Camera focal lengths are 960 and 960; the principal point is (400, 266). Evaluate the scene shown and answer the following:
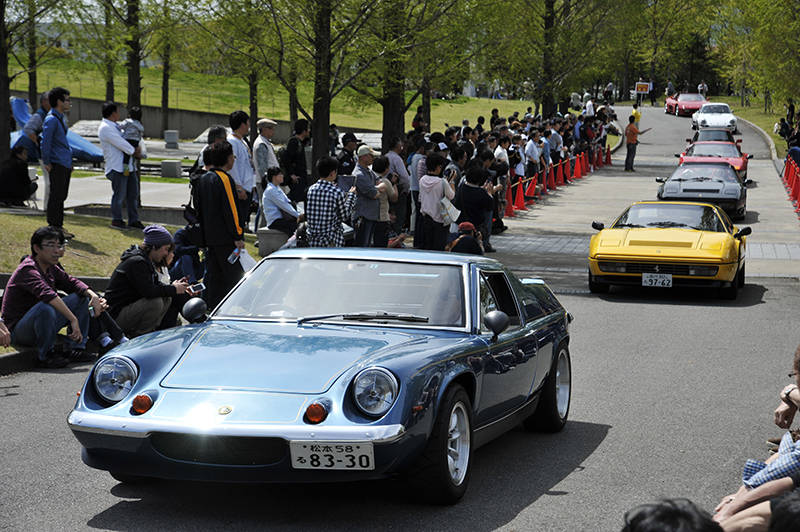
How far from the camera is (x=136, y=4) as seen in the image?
21953 mm

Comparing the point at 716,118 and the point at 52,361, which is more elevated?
the point at 716,118

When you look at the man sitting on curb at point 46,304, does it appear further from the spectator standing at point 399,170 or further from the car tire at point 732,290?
the car tire at point 732,290

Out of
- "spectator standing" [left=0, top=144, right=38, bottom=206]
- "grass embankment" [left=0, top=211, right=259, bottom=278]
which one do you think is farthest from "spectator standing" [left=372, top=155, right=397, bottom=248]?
"spectator standing" [left=0, top=144, right=38, bottom=206]

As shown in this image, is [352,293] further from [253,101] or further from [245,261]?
[253,101]

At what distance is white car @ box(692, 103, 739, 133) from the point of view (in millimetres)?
49181

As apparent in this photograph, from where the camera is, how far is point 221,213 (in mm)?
9477

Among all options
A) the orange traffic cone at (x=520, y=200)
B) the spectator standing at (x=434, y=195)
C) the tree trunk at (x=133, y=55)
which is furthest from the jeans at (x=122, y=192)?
the orange traffic cone at (x=520, y=200)

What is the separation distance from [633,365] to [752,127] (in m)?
52.2

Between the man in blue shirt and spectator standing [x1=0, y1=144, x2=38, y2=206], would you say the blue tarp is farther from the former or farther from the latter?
the man in blue shirt

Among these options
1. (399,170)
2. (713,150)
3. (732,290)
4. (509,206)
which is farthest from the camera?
(713,150)

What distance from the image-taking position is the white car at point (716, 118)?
4918 centimetres

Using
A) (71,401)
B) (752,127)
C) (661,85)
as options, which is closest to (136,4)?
(71,401)

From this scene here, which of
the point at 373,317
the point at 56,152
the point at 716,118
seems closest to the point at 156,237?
the point at 373,317

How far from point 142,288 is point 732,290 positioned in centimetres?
819
